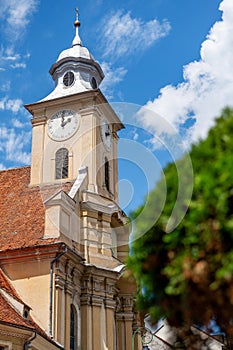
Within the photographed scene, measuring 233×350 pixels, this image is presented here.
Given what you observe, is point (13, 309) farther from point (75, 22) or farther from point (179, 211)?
point (75, 22)

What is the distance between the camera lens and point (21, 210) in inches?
1127

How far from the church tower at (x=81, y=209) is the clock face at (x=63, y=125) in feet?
0.18

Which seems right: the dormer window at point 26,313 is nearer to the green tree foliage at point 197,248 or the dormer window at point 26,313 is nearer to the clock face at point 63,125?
the clock face at point 63,125

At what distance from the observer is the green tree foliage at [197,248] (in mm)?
6273

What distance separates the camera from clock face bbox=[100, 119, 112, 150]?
31984mm

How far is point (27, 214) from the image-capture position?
28.0m

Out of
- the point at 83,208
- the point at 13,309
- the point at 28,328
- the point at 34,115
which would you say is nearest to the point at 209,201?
the point at 28,328

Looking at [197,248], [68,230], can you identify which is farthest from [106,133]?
[197,248]

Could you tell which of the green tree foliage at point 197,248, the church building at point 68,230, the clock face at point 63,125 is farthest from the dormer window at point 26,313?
the green tree foliage at point 197,248

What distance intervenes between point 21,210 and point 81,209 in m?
3.03

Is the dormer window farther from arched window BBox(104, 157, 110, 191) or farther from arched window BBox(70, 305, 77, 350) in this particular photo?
arched window BBox(104, 157, 110, 191)

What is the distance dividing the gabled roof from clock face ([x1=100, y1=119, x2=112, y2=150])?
4.14 meters

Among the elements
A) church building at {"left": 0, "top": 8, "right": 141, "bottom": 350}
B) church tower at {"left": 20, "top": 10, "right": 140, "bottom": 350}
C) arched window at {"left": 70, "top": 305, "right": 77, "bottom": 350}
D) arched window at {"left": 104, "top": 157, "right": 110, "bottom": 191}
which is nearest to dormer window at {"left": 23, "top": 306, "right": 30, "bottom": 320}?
church building at {"left": 0, "top": 8, "right": 141, "bottom": 350}

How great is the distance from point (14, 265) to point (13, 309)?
3.30 metres
